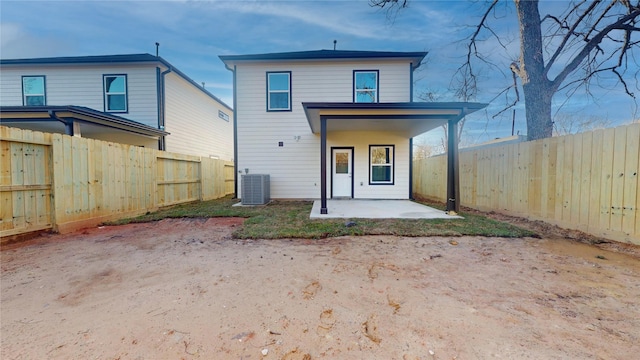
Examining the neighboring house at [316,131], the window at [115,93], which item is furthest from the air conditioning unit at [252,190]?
the window at [115,93]

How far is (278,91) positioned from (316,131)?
2.26 m

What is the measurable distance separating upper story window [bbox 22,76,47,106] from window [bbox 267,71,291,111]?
993 cm

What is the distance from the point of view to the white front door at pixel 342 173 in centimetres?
1008

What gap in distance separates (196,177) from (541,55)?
1190 cm

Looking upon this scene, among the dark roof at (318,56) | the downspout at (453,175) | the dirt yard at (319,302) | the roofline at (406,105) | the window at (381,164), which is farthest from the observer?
the window at (381,164)

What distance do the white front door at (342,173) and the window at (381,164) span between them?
0.85 metres

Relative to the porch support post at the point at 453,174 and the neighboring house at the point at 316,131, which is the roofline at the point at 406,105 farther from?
the neighboring house at the point at 316,131

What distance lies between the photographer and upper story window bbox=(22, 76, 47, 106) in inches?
424

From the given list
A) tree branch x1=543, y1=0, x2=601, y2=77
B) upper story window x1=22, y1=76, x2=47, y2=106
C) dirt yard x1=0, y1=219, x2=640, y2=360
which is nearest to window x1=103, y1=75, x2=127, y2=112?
upper story window x1=22, y1=76, x2=47, y2=106

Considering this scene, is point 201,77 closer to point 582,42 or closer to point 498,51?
point 498,51

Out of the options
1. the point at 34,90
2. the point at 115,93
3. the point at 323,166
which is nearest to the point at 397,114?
the point at 323,166

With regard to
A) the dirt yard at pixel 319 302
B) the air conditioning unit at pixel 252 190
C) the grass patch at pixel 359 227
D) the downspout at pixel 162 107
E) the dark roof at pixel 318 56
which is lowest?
the dirt yard at pixel 319 302

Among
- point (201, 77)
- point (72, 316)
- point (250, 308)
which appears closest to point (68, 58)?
point (201, 77)

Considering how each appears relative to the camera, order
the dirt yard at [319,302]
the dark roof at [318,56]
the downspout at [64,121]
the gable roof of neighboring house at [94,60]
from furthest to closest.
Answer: the gable roof of neighboring house at [94,60] → the dark roof at [318,56] → the downspout at [64,121] → the dirt yard at [319,302]
